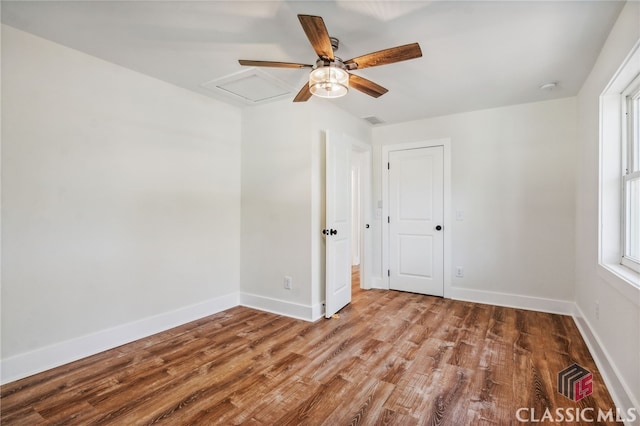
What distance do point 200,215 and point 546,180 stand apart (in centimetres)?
394

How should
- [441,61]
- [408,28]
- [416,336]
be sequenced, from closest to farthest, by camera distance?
[408,28]
[441,61]
[416,336]

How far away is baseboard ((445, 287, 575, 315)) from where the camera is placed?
3.27m

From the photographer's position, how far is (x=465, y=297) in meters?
3.79

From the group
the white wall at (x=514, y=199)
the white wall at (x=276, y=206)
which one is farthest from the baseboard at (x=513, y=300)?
the white wall at (x=276, y=206)

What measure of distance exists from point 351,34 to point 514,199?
2794mm

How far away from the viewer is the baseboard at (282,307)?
315 centimetres

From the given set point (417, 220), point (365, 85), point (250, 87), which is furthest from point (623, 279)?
point (250, 87)

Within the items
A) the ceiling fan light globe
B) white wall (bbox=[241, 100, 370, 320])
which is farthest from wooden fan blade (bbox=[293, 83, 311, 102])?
white wall (bbox=[241, 100, 370, 320])

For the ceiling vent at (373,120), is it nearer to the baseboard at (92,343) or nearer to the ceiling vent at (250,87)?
the ceiling vent at (250,87)

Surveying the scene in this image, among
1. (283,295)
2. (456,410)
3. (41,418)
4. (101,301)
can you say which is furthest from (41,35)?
(456,410)

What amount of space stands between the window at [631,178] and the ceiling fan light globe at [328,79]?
6.27 feet

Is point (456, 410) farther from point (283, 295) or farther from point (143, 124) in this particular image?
point (143, 124)

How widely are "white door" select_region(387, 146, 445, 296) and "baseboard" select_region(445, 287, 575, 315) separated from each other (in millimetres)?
231

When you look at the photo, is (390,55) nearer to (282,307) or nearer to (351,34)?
(351,34)
